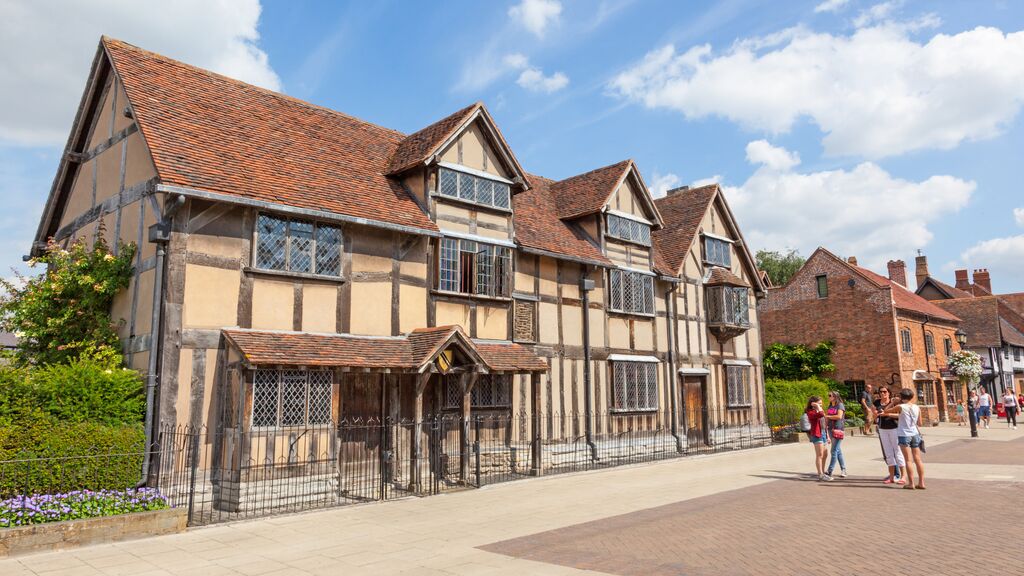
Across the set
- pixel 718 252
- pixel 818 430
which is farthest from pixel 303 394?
pixel 718 252

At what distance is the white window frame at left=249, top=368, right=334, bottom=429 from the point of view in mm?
12789

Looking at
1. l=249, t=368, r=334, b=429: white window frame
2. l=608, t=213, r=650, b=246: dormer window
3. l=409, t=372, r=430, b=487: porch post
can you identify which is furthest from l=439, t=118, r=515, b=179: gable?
l=249, t=368, r=334, b=429: white window frame

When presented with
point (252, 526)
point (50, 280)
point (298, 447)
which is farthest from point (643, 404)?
point (50, 280)

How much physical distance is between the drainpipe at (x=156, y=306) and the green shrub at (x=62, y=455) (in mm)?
635

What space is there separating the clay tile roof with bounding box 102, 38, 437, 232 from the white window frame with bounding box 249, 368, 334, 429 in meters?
3.48

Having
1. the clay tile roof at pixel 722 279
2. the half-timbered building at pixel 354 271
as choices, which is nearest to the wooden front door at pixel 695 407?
the half-timbered building at pixel 354 271

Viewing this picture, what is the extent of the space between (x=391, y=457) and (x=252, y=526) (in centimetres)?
446

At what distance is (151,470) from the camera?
38.9ft

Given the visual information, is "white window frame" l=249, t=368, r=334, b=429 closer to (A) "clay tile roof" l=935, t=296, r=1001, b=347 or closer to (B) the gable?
(B) the gable

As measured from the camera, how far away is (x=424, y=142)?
1781 cm

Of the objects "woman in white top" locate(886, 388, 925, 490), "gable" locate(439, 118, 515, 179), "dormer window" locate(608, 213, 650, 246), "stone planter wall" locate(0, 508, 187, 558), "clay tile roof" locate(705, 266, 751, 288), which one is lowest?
"stone planter wall" locate(0, 508, 187, 558)

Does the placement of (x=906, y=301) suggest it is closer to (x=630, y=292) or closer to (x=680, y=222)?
(x=680, y=222)

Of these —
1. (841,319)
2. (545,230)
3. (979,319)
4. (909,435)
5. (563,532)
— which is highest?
(545,230)

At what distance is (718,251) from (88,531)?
73.3 feet
